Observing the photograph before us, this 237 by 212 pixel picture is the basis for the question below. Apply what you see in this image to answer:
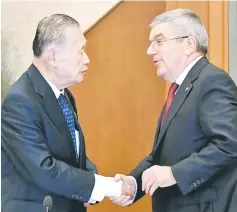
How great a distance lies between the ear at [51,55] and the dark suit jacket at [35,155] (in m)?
A: 0.12

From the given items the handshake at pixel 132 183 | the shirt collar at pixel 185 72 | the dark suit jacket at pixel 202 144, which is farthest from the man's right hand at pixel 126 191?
the shirt collar at pixel 185 72

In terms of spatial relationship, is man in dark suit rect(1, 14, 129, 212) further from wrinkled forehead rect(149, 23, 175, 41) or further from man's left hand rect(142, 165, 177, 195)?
wrinkled forehead rect(149, 23, 175, 41)

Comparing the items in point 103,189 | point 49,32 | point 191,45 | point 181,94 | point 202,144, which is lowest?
point 103,189

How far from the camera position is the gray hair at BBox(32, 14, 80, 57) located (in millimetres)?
2109

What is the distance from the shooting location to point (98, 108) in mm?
3113

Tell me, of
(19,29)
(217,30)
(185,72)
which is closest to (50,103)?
(185,72)

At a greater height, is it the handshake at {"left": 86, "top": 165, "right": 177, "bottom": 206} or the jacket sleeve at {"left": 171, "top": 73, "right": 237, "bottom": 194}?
the jacket sleeve at {"left": 171, "top": 73, "right": 237, "bottom": 194}

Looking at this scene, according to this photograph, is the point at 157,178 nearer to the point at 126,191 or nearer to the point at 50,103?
the point at 126,191

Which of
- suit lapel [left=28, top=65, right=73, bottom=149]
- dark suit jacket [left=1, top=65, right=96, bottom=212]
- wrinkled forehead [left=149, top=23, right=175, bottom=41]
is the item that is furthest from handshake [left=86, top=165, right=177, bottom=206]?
wrinkled forehead [left=149, top=23, right=175, bottom=41]

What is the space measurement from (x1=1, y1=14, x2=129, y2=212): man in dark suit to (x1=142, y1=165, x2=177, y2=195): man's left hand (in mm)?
178

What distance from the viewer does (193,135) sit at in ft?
6.69

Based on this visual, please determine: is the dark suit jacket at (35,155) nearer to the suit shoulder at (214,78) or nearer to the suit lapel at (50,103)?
the suit lapel at (50,103)

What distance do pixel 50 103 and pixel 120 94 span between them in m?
1.14

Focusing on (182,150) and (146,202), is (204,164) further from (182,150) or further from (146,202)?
(146,202)
